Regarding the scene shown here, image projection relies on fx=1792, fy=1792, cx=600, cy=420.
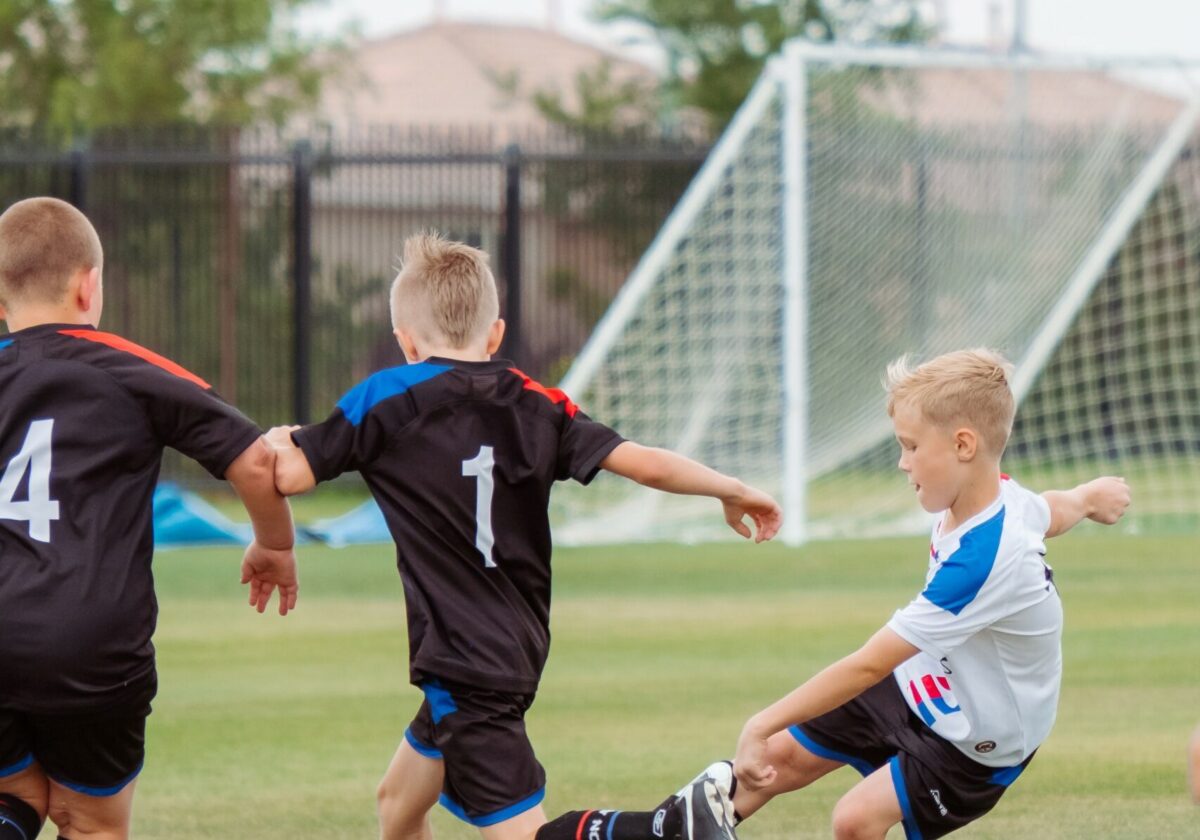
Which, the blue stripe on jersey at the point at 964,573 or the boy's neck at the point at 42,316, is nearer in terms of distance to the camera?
the blue stripe on jersey at the point at 964,573

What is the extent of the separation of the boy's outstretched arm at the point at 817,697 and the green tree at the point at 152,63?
1913 cm

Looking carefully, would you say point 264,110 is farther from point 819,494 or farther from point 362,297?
point 819,494

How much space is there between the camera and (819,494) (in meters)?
16.5

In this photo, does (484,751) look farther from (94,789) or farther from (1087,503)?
(1087,503)

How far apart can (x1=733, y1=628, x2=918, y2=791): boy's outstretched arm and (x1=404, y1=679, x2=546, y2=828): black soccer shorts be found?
1.79 ft

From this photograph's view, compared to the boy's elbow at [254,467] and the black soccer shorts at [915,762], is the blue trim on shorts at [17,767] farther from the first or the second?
the black soccer shorts at [915,762]

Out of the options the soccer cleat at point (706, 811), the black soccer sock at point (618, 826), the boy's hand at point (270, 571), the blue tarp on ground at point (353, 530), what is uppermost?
the boy's hand at point (270, 571)

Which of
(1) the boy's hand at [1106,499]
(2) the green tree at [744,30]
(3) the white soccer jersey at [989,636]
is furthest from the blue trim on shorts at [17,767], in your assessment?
(2) the green tree at [744,30]

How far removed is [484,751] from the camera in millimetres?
4254

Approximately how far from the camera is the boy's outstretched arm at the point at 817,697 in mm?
3953

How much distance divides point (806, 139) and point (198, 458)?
37.5 feet

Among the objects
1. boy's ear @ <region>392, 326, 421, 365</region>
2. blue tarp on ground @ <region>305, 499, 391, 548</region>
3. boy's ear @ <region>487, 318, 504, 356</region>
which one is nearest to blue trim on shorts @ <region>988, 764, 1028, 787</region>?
boy's ear @ <region>487, 318, 504, 356</region>

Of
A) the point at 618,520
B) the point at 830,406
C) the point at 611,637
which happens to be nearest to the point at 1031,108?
the point at 830,406

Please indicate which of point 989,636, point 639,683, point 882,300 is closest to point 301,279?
point 882,300
